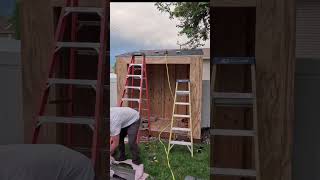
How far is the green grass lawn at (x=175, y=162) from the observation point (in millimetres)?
6117

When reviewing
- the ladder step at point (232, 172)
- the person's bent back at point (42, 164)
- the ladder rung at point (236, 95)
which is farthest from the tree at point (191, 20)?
the person's bent back at point (42, 164)

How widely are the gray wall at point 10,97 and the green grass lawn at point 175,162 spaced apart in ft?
11.1

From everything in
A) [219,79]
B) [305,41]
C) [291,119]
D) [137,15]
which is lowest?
[291,119]

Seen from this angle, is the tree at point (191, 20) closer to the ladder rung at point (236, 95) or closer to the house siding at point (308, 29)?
the house siding at point (308, 29)

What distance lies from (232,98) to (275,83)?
0.85 feet

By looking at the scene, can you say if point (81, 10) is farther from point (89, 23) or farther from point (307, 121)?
point (307, 121)

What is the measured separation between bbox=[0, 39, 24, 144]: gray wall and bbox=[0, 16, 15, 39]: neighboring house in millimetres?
97

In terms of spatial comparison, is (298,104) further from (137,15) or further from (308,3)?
(137,15)

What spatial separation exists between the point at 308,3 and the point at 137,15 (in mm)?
A: 6677

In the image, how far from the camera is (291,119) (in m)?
2.34

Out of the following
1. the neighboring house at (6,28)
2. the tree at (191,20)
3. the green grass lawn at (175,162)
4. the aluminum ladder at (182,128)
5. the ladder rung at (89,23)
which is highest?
the tree at (191,20)

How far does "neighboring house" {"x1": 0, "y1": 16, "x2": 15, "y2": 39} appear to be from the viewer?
2.90 meters

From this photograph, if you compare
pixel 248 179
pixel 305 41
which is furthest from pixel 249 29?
pixel 248 179

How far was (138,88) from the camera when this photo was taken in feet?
25.1
